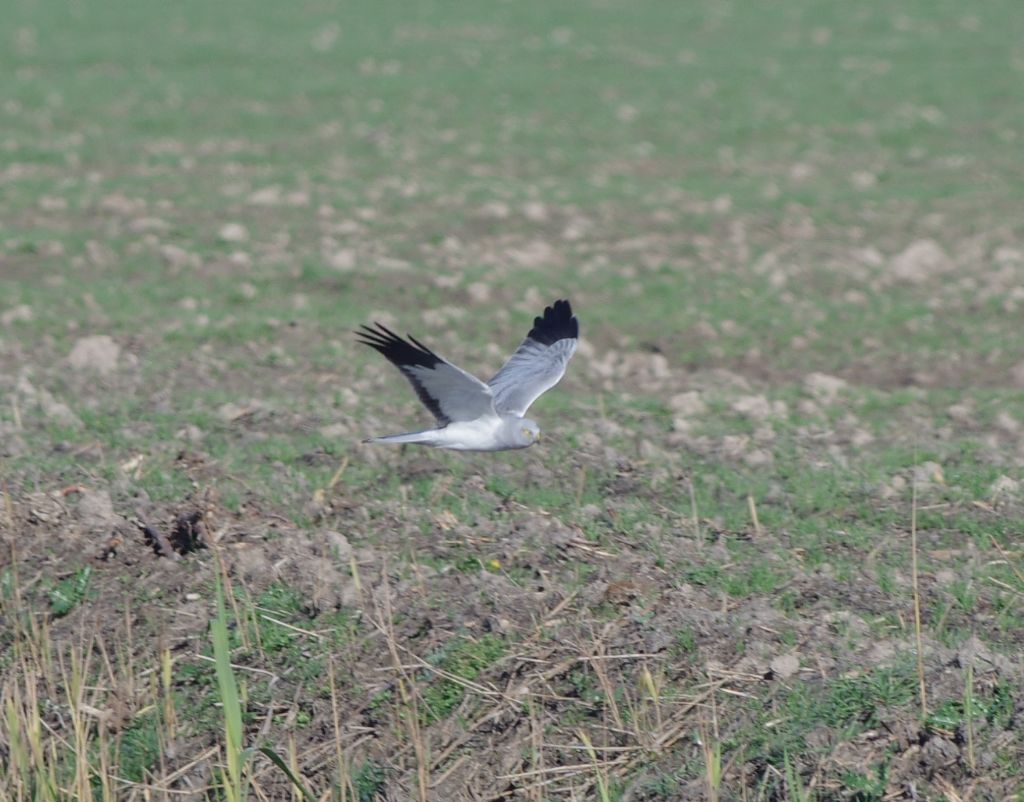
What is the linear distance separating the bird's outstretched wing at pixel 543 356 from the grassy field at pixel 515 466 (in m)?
0.50

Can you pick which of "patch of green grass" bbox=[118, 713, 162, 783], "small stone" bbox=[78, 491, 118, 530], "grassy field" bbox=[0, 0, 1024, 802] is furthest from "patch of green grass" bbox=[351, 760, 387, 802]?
"small stone" bbox=[78, 491, 118, 530]

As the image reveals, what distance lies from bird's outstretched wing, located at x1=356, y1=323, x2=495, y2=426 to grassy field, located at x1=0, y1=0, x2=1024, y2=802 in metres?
0.54

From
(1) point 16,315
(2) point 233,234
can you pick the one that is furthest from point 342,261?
(1) point 16,315

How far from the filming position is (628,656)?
610cm

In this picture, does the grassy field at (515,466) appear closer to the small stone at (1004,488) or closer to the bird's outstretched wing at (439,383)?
the small stone at (1004,488)

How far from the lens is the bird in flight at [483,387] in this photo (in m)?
6.71

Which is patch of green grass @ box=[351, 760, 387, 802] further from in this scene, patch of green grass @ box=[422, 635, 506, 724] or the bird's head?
the bird's head

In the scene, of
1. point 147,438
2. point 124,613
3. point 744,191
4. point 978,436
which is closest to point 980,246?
point 744,191

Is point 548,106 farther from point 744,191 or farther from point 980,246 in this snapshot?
point 980,246

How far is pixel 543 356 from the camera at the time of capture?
802 cm

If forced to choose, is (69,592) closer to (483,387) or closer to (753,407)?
(483,387)

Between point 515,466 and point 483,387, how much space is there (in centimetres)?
150

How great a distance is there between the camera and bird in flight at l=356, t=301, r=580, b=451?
6.71 metres

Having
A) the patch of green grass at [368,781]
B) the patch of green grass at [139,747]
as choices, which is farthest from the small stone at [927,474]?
the patch of green grass at [139,747]
